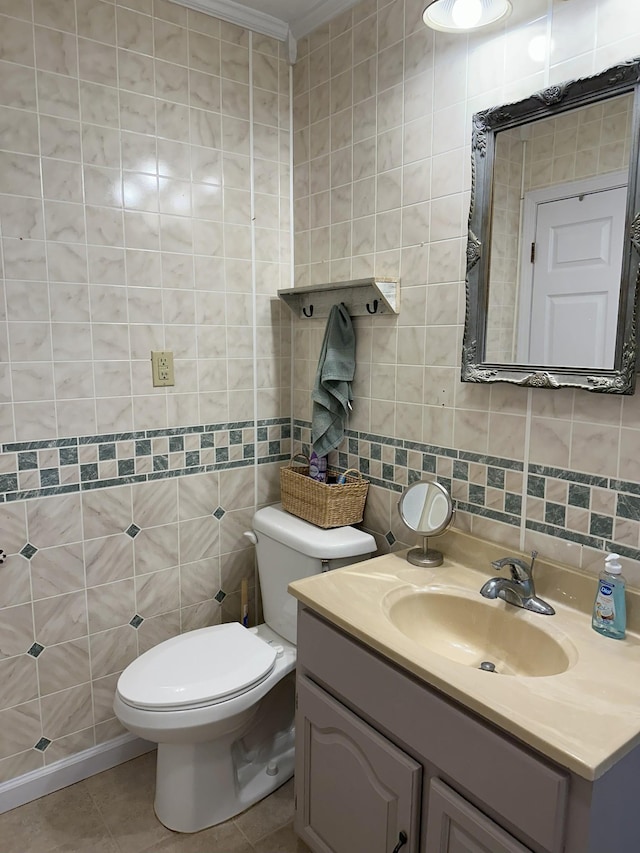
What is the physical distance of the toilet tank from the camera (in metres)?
1.80

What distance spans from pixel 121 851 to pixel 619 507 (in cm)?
163

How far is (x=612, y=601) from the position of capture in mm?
1229

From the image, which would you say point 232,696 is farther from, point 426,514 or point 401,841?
point 426,514

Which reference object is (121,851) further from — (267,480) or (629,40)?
(629,40)

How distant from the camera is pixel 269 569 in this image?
6.59 ft

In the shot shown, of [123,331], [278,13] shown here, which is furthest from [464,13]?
[123,331]

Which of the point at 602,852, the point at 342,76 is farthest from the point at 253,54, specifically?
the point at 602,852

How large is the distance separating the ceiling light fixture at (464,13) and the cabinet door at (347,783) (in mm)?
1617

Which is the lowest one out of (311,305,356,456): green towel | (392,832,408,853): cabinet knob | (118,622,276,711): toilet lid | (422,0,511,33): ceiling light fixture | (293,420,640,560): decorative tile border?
(392,832,408,853): cabinet knob

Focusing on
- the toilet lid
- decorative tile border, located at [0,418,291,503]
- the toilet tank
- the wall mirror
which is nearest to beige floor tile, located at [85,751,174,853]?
the toilet lid

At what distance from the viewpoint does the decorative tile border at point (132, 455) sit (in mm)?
1749

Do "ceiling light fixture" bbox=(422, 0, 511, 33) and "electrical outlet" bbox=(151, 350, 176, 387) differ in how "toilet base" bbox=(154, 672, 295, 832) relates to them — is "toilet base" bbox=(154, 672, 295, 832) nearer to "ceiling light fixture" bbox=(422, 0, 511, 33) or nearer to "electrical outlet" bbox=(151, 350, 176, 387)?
"electrical outlet" bbox=(151, 350, 176, 387)

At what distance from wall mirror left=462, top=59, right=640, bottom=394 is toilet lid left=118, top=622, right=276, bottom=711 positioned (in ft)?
3.38

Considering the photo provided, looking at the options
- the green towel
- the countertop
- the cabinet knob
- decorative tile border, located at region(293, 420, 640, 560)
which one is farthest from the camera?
the green towel
